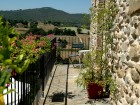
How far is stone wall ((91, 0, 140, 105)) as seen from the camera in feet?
14.1

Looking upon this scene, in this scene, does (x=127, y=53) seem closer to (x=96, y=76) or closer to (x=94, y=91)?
(x=94, y=91)

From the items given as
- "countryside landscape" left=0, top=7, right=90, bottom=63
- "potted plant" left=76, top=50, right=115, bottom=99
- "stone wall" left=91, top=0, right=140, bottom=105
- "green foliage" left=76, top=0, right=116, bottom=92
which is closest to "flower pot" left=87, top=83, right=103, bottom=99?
"potted plant" left=76, top=50, right=115, bottom=99

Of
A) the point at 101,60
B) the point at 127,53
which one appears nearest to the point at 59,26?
the point at 101,60

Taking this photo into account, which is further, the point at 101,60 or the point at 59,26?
the point at 59,26

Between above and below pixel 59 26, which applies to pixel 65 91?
below

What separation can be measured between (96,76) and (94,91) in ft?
1.39

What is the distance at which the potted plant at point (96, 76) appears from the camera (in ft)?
22.8

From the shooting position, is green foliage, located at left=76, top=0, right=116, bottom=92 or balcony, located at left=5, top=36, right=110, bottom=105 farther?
green foliage, located at left=76, top=0, right=116, bottom=92

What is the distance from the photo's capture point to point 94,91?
6.98m

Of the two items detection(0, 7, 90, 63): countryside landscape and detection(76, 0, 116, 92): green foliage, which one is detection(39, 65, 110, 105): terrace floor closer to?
detection(76, 0, 116, 92): green foliage

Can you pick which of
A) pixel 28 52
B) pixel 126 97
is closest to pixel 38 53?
pixel 28 52

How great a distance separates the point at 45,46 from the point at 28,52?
1.42 meters

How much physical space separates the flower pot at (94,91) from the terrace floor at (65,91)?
0.13 m

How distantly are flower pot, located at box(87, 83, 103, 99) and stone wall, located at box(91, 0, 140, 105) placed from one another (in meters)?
0.84
